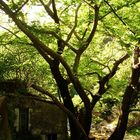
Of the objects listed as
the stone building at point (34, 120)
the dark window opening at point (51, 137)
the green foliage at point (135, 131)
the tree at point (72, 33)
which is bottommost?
the dark window opening at point (51, 137)

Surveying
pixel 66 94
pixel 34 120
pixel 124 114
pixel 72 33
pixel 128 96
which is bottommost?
pixel 34 120

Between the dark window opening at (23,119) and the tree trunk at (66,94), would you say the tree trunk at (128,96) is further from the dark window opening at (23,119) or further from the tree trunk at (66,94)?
the dark window opening at (23,119)

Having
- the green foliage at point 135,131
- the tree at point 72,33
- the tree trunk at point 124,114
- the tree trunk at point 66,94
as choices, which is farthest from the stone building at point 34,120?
the green foliage at point 135,131

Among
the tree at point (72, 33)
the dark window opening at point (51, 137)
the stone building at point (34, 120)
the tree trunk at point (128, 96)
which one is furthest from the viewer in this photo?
the dark window opening at point (51, 137)

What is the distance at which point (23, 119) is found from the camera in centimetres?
1819

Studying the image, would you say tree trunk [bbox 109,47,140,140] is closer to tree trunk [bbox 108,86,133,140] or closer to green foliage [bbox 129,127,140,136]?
tree trunk [bbox 108,86,133,140]

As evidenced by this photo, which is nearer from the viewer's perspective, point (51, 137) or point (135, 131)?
point (51, 137)

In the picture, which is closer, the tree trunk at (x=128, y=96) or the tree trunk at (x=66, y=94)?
the tree trunk at (x=128, y=96)

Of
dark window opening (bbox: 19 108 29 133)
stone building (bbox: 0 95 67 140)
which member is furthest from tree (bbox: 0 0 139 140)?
dark window opening (bbox: 19 108 29 133)

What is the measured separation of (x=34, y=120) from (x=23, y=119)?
2.30 ft

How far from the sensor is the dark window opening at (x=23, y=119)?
709 inches

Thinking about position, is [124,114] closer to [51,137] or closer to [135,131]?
[51,137]

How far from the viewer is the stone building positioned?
677 inches

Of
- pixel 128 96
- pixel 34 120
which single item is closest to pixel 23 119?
pixel 34 120
